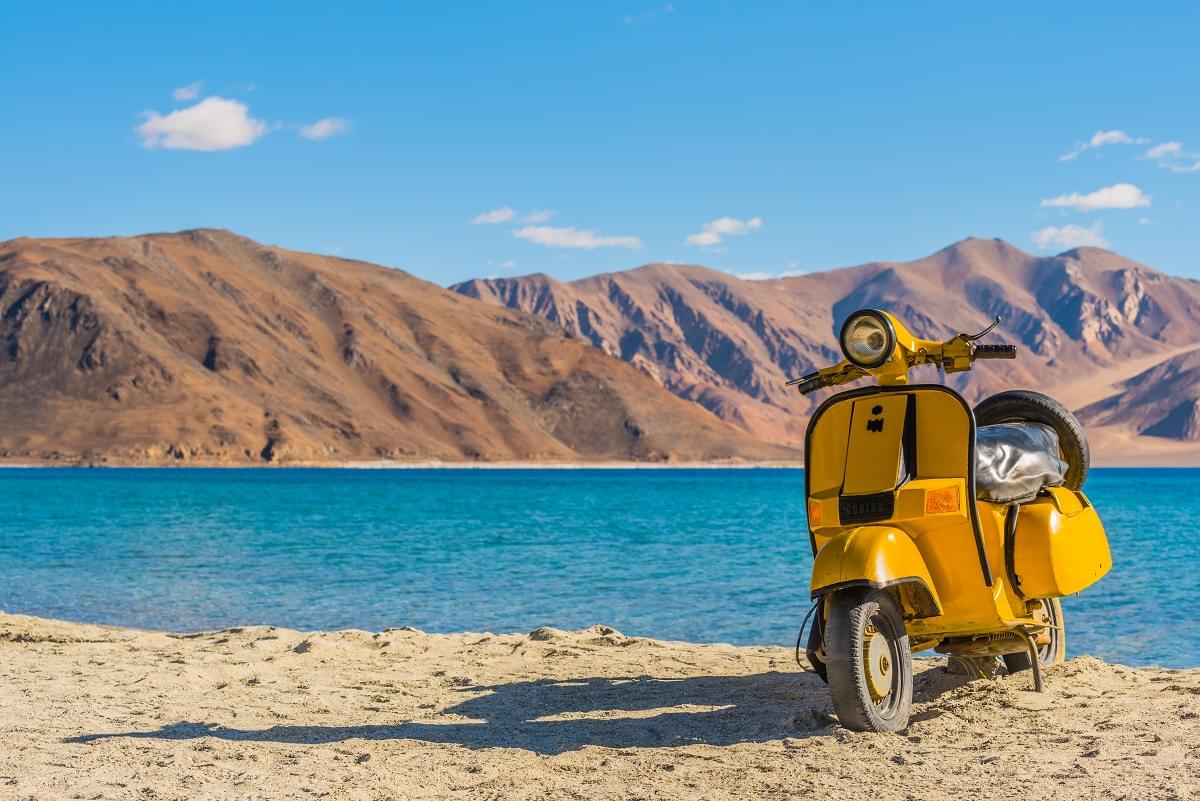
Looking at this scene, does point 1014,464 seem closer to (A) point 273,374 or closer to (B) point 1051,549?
(B) point 1051,549

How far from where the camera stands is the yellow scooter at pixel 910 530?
23.5 feet

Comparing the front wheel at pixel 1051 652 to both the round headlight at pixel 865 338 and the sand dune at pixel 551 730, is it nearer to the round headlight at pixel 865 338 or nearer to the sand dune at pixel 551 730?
the sand dune at pixel 551 730

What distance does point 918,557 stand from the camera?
24.1 ft

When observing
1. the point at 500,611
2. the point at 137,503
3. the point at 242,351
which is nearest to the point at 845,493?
the point at 500,611

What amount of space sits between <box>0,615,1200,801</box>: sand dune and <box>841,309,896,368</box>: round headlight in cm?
221

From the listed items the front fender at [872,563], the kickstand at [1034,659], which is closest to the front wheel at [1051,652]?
the kickstand at [1034,659]

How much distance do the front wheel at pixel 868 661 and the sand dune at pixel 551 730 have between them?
164 millimetres

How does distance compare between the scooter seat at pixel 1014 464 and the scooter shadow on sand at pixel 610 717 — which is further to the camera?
the scooter seat at pixel 1014 464

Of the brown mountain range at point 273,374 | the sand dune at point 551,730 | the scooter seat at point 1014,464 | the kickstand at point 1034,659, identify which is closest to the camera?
the sand dune at point 551,730

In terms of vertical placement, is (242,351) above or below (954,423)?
above

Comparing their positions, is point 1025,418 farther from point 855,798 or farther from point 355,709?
point 355,709

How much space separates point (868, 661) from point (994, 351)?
6.82 ft

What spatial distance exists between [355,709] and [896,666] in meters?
3.67

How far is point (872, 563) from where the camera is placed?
6969 millimetres
